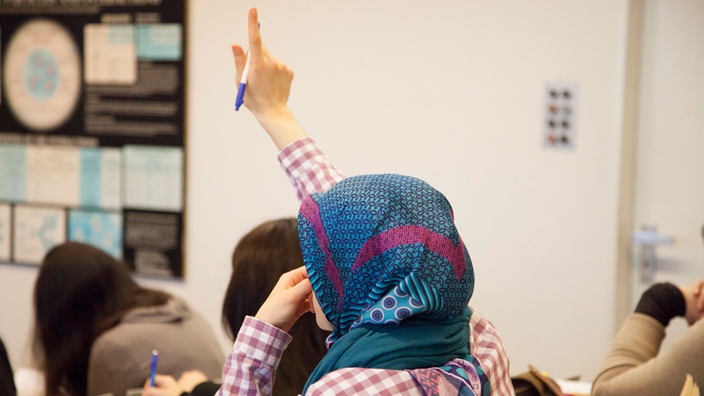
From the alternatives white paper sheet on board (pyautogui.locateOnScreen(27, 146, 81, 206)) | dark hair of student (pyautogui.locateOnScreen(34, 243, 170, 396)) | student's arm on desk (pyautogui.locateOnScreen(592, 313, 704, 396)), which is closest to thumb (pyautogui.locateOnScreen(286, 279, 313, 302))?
student's arm on desk (pyautogui.locateOnScreen(592, 313, 704, 396))

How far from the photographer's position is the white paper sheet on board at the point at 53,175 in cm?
302

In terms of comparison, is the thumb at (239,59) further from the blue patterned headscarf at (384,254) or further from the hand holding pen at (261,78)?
the blue patterned headscarf at (384,254)

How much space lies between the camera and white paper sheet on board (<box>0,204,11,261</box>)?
316 centimetres

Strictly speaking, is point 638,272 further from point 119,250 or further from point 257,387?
point 119,250

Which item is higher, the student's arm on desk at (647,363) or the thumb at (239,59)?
the thumb at (239,59)

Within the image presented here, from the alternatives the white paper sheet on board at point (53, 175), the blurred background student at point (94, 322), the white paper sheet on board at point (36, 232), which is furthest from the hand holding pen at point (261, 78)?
the white paper sheet on board at point (36, 232)

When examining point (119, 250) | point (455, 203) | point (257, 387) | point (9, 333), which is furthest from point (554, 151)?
point (9, 333)

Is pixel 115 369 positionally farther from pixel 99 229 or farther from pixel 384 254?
pixel 99 229

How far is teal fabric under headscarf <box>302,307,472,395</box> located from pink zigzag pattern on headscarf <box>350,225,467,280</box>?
0.07 metres

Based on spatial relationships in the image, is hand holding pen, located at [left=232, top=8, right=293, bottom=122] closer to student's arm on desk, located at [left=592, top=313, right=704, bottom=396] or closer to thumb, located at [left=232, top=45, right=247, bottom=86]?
thumb, located at [left=232, top=45, right=247, bottom=86]

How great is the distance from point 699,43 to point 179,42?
86.8 inches

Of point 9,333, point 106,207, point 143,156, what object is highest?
point 143,156

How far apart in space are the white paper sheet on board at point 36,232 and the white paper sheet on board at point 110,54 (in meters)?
0.74

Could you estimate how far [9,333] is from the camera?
10.6 feet
